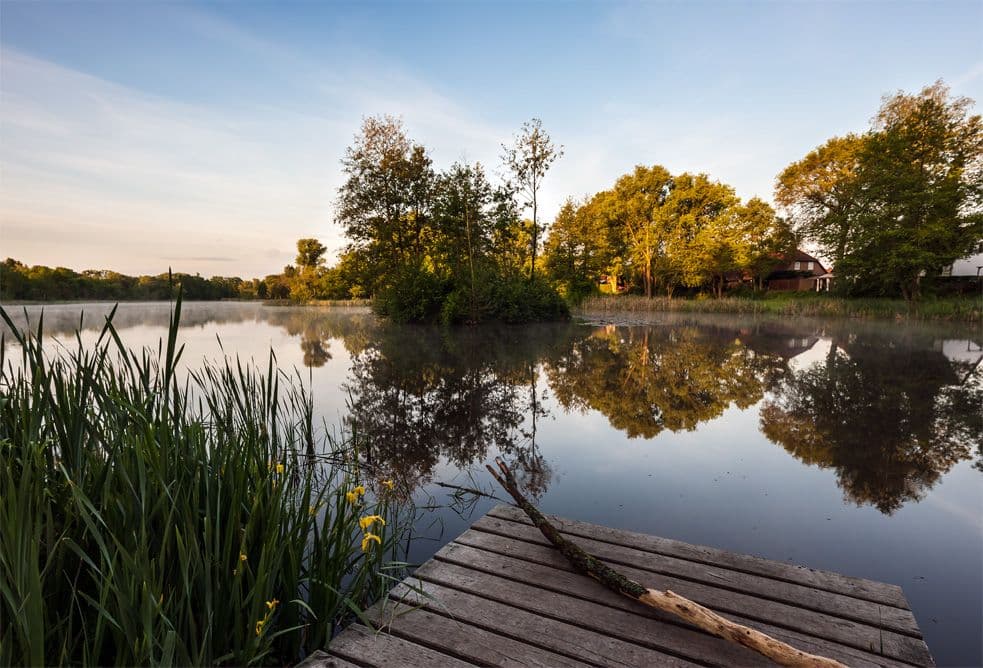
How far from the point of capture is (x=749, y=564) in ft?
7.73

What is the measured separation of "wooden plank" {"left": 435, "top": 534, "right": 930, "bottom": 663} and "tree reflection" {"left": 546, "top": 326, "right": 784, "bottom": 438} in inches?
120

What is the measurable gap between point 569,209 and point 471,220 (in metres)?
24.6

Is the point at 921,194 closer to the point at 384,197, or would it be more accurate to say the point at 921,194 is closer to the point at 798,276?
the point at 798,276

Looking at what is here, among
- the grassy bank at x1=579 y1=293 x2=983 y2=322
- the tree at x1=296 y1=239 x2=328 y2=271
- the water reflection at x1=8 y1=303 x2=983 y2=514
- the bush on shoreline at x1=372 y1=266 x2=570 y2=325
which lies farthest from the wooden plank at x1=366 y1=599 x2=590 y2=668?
the tree at x1=296 y1=239 x2=328 y2=271

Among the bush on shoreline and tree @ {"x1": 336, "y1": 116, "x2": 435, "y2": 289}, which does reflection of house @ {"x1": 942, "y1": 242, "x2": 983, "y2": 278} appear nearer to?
the bush on shoreline

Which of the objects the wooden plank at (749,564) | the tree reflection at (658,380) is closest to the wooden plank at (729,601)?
the wooden plank at (749,564)

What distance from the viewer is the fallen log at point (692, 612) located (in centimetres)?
163

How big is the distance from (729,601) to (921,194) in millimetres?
31456

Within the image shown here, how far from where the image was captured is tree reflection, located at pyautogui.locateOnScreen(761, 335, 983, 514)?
402cm

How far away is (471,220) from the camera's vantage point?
67.4ft

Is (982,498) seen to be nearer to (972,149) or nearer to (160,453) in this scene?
(160,453)

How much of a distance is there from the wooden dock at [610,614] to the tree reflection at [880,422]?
197 cm

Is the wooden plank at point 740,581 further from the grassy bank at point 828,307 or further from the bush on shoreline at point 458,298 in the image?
the grassy bank at point 828,307

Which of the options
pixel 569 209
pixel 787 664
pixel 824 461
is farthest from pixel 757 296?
pixel 787 664
